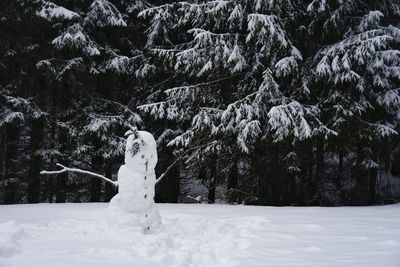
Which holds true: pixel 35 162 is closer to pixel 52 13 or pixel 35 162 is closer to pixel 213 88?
pixel 52 13

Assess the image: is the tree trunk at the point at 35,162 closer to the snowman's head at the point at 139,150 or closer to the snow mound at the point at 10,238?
the snowman's head at the point at 139,150

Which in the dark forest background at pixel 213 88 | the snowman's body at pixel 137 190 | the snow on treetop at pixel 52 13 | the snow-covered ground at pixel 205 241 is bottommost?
the snow-covered ground at pixel 205 241

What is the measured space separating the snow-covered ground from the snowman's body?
261mm

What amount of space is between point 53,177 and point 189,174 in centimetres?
650

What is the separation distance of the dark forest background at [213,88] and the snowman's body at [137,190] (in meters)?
4.99

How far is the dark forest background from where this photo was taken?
10.7 metres

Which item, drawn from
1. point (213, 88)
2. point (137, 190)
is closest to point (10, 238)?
point (137, 190)

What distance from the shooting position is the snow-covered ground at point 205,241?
4.02 metres

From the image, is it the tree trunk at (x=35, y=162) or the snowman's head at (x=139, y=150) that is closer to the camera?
the snowman's head at (x=139, y=150)

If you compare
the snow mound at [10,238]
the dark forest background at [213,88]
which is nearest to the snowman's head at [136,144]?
the snow mound at [10,238]

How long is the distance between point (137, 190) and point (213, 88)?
6.76 metres

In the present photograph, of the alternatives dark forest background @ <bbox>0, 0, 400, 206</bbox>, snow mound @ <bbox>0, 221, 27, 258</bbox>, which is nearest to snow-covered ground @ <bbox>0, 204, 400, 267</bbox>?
snow mound @ <bbox>0, 221, 27, 258</bbox>

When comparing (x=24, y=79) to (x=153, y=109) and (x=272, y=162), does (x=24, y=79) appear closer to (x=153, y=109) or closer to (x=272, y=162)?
(x=153, y=109)

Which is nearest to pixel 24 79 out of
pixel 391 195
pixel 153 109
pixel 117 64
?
pixel 117 64
